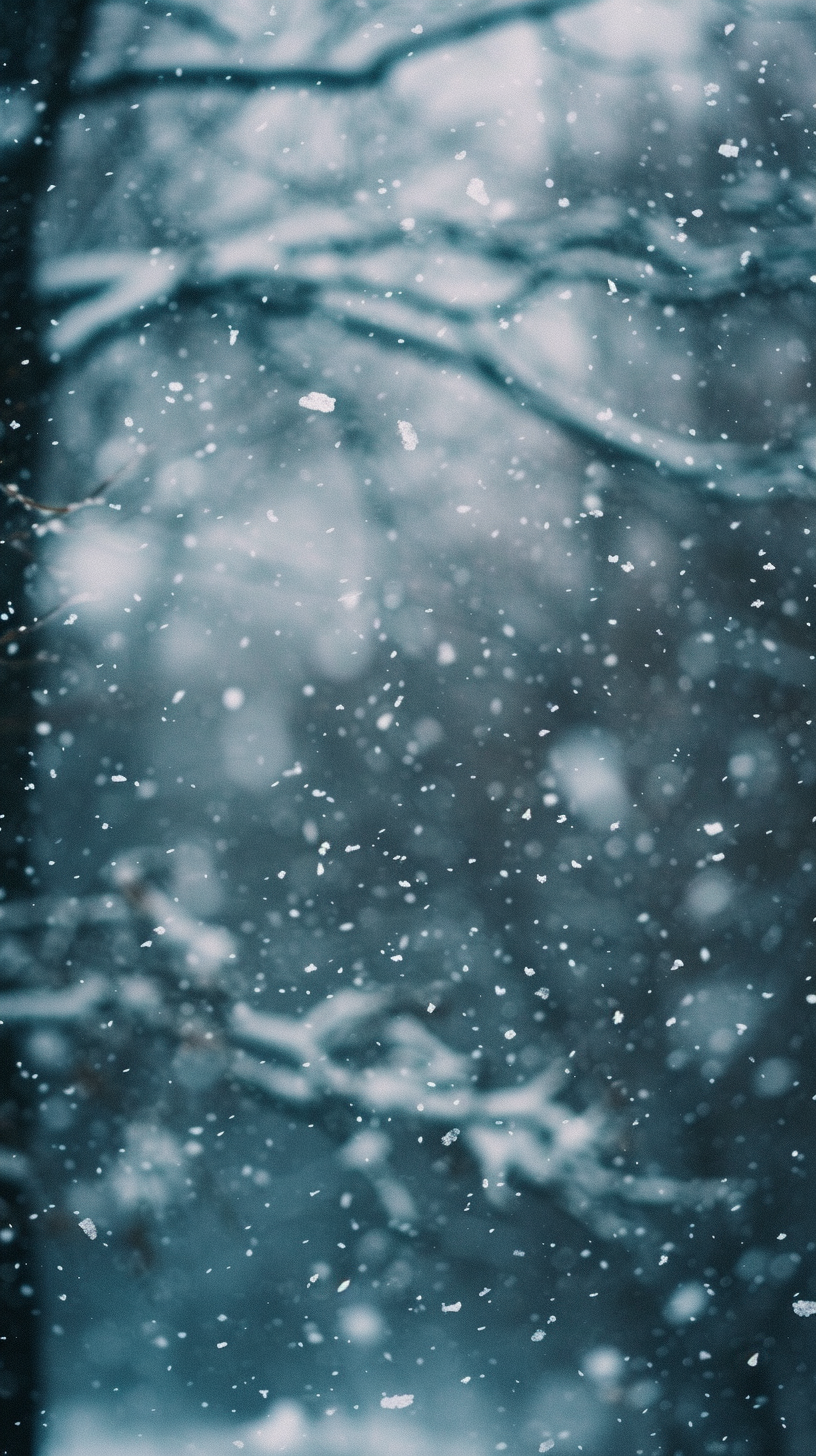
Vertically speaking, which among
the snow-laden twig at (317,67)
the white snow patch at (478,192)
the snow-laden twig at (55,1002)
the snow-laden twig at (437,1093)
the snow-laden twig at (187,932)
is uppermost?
the snow-laden twig at (317,67)

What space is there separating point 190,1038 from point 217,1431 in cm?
22

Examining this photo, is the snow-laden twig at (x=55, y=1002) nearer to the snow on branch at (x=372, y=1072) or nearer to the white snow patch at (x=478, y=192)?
the snow on branch at (x=372, y=1072)

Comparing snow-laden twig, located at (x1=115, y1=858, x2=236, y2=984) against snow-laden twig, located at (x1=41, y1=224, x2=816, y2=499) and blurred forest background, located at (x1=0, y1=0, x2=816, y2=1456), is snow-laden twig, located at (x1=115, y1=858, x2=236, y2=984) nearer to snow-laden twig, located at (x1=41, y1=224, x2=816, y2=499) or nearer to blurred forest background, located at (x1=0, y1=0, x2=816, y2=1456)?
blurred forest background, located at (x1=0, y1=0, x2=816, y2=1456)

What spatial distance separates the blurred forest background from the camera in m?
0.53

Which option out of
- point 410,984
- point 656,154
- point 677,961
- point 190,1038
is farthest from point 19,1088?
point 656,154

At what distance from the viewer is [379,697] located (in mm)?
528

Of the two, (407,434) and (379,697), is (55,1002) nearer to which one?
(379,697)

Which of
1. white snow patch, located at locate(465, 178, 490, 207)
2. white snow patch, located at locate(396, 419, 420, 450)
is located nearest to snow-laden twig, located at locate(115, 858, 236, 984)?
white snow patch, located at locate(396, 419, 420, 450)

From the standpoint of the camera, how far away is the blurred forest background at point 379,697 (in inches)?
20.9

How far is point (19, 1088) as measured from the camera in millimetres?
548

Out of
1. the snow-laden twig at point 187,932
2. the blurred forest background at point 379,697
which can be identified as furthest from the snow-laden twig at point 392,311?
the snow-laden twig at point 187,932

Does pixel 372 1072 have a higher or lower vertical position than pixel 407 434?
lower

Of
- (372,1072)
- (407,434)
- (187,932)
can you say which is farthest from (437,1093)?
(407,434)

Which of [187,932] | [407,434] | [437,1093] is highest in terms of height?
[407,434]
